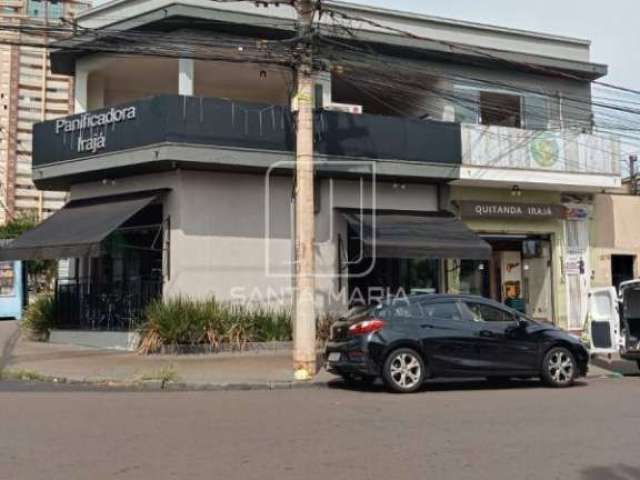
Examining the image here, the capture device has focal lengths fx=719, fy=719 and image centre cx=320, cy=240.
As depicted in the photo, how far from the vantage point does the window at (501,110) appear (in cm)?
2044

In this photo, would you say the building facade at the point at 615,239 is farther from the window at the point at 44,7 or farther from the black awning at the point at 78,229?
the window at the point at 44,7

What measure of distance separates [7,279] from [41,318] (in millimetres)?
10765

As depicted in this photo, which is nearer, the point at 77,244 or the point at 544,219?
the point at 77,244

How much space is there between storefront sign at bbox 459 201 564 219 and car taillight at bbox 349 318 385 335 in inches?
344

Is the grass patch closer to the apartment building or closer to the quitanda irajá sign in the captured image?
the quitanda irajá sign

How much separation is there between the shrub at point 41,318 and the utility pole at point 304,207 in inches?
353

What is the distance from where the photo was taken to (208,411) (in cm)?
945

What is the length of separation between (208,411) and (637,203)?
17.3 m

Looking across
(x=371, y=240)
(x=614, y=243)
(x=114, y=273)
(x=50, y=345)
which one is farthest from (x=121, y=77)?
(x=614, y=243)

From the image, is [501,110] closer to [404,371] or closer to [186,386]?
[404,371]

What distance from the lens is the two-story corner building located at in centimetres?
1683

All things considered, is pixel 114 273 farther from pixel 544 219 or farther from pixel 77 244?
pixel 544 219

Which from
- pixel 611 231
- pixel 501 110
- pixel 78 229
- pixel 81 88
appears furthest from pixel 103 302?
pixel 611 231

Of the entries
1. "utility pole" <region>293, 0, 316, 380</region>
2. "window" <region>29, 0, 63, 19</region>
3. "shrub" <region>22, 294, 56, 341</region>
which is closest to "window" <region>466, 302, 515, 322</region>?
"utility pole" <region>293, 0, 316, 380</region>
